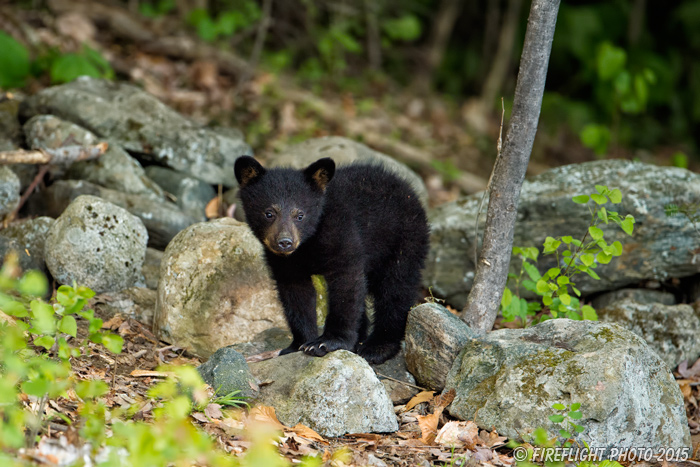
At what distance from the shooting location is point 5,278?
2629 mm

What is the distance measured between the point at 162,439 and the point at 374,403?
6.12 feet

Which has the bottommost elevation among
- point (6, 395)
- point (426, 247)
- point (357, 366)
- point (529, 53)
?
point (357, 366)

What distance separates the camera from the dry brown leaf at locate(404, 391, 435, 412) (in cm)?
448

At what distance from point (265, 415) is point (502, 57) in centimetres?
1087

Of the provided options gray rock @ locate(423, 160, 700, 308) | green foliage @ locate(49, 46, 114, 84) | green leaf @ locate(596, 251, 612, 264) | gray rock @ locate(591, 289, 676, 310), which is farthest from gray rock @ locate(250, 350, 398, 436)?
green foliage @ locate(49, 46, 114, 84)

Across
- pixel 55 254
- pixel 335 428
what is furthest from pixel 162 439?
pixel 55 254

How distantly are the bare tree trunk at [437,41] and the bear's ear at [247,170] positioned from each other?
9.30m

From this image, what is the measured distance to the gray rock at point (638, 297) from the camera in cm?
619

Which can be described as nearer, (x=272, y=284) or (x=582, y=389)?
(x=582, y=389)

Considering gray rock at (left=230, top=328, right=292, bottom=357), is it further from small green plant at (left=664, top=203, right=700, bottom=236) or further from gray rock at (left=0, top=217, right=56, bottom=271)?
small green plant at (left=664, top=203, right=700, bottom=236)

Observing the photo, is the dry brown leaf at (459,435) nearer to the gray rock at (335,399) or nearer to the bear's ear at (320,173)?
the gray rock at (335,399)

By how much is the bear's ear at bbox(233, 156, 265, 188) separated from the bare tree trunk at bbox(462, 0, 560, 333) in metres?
1.72

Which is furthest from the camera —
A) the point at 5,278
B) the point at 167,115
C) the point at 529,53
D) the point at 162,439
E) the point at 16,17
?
the point at 16,17

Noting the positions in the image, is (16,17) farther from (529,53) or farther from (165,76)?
(529,53)
